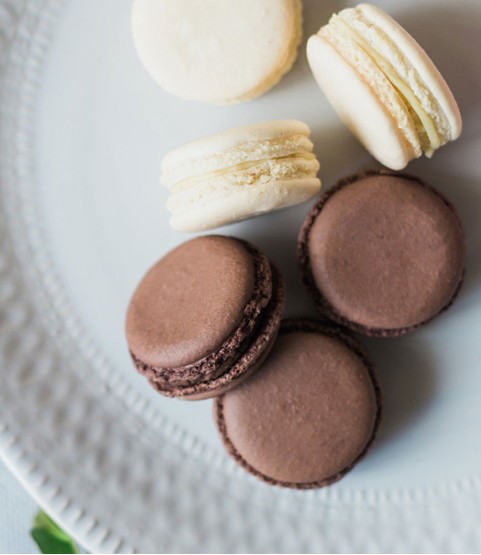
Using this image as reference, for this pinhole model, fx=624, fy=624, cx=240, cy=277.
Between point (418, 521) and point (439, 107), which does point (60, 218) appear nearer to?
point (439, 107)

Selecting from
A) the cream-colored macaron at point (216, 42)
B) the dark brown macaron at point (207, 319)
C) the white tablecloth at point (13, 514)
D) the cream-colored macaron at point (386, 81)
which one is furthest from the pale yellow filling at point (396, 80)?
the white tablecloth at point (13, 514)

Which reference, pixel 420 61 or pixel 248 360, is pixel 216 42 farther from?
pixel 248 360

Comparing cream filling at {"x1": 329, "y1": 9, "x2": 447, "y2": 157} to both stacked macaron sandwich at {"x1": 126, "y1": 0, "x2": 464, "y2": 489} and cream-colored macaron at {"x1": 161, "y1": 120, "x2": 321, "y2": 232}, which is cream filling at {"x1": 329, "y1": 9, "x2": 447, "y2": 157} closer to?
stacked macaron sandwich at {"x1": 126, "y1": 0, "x2": 464, "y2": 489}

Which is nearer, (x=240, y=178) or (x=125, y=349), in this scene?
(x=240, y=178)

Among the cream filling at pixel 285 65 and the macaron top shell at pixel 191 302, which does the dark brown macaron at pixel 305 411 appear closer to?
the macaron top shell at pixel 191 302

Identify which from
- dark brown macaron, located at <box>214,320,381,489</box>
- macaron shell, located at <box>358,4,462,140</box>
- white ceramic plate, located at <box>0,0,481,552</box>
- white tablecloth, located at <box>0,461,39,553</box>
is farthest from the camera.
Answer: white tablecloth, located at <box>0,461,39,553</box>

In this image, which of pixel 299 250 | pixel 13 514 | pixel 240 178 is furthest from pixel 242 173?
pixel 13 514

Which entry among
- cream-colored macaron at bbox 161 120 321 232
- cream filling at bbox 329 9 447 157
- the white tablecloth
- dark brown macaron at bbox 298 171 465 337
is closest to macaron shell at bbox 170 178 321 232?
cream-colored macaron at bbox 161 120 321 232
